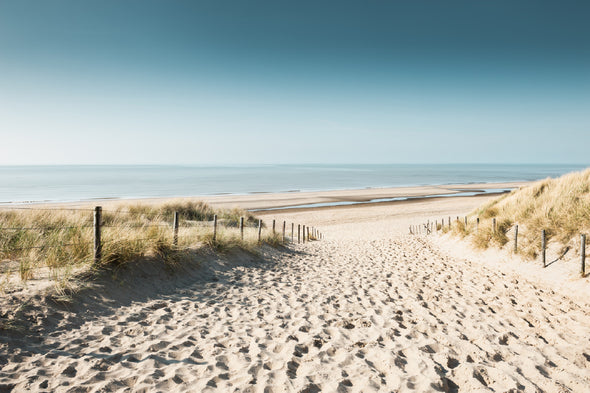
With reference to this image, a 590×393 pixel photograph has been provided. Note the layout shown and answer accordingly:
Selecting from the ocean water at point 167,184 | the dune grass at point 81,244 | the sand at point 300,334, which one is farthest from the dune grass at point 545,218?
the ocean water at point 167,184

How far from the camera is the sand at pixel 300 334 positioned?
384 cm

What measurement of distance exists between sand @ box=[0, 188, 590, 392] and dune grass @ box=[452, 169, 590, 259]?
1.65 meters

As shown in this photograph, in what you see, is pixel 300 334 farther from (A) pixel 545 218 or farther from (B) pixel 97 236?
(A) pixel 545 218

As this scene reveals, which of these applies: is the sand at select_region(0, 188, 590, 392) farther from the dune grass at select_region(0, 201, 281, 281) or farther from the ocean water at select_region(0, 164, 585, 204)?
the ocean water at select_region(0, 164, 585, 204)

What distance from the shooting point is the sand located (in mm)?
3836

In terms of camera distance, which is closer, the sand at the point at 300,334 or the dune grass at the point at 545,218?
the sand at the point at 300,334

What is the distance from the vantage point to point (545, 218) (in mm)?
10977

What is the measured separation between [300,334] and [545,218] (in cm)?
1041

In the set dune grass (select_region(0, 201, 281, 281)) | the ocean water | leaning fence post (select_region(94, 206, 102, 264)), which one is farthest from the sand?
the ocean water

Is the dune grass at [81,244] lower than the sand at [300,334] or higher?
higher

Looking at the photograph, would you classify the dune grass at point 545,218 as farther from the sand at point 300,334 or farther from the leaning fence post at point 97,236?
the leaning fence post at point 97,236

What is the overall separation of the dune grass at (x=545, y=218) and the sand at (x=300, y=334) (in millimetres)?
1652

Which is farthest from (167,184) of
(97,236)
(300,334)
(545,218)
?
Answer: (300,334)

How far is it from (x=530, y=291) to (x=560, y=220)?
12.6 feet
